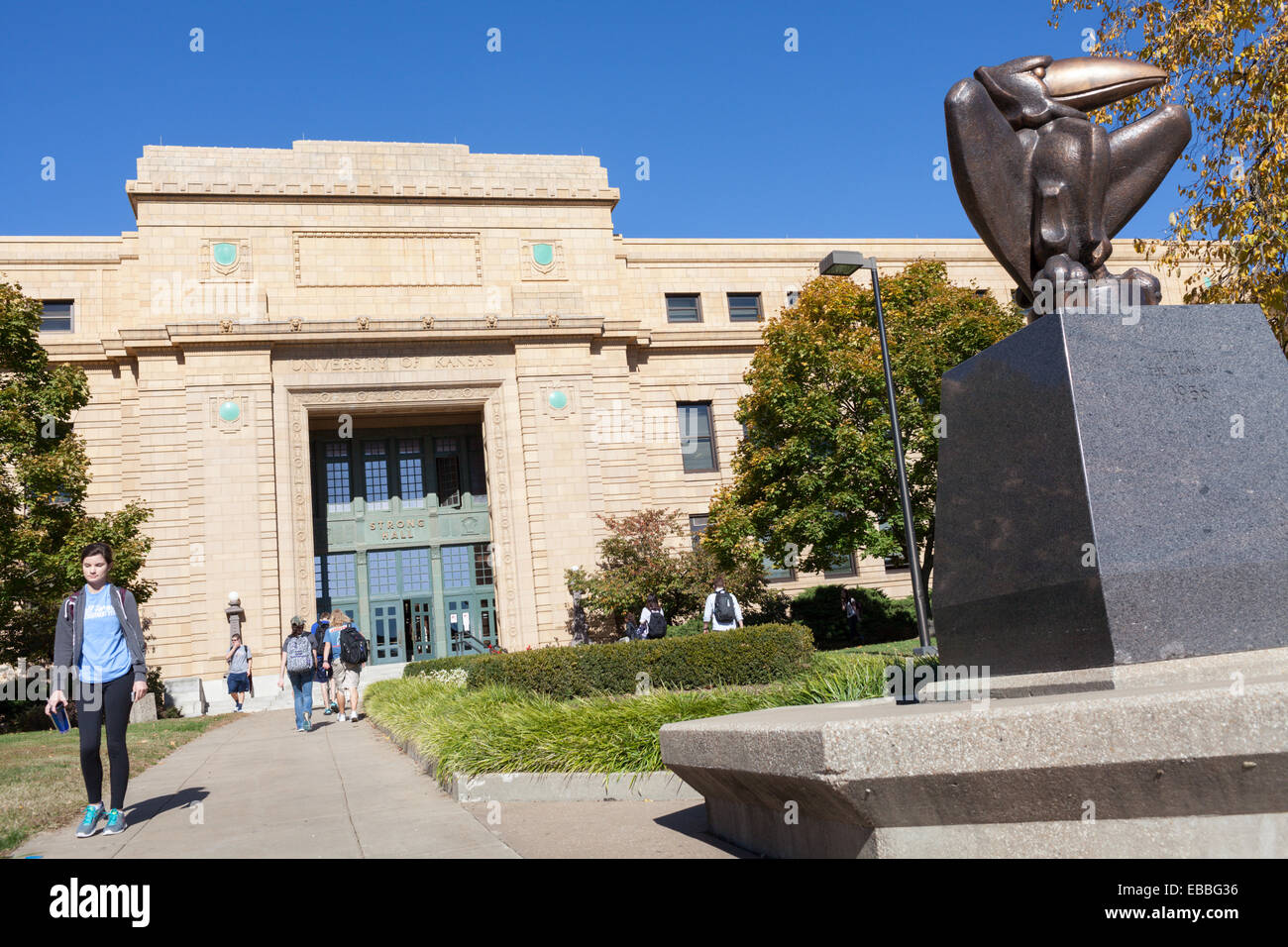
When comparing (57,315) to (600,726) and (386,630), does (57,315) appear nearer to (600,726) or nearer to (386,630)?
(386,630)

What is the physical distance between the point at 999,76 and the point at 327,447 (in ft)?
109

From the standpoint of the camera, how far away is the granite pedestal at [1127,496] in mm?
4742

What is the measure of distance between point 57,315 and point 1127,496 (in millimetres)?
36703

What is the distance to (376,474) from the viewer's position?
3669 cm

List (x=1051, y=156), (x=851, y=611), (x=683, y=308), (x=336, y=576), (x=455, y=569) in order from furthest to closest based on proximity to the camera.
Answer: (x=683, y=308)
(x=455, y=569)
(x=336, y=576)
(x=851, y=611)
(x=1051, y=156)

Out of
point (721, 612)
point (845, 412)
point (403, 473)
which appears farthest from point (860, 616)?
point (403, 473)

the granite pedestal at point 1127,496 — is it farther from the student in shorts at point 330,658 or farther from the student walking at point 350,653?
the student in shorts at point 330,658

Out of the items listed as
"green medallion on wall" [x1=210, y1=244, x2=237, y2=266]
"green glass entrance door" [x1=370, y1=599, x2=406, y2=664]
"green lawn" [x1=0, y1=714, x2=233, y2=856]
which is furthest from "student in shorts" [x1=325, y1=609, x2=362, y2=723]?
"green medallion on wall" [x1=210, y1=244, x2=237, y2=266]

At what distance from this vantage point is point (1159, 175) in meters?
6.38

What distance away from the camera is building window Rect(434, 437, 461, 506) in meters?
37.2

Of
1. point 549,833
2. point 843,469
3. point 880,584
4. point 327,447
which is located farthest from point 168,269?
point 549,833

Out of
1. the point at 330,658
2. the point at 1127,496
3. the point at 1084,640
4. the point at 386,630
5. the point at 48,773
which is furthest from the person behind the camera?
the point at 386,630

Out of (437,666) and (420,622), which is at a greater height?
(420,622)

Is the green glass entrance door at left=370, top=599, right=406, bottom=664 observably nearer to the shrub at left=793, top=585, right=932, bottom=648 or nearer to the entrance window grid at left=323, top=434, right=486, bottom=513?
the entrance window grid at left=323, top=434, right=486, bottom=513
